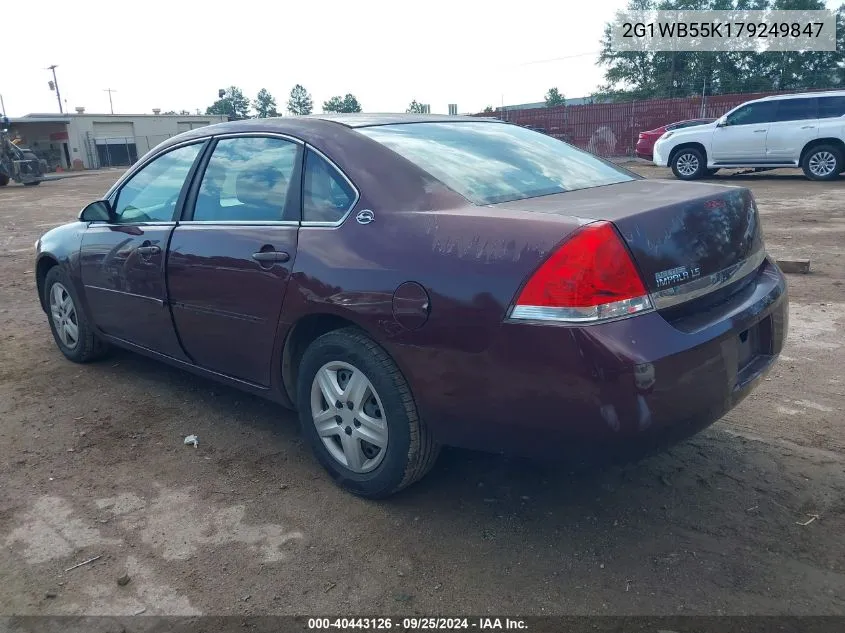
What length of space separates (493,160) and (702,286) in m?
1.12

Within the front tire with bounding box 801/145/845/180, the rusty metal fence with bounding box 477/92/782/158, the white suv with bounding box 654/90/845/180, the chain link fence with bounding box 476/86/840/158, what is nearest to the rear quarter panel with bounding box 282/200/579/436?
the white suv with bounding box 654/90/845/180

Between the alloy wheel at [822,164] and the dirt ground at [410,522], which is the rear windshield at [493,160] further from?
the alloy wheel at [822,164]

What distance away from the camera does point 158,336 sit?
13.0 feet

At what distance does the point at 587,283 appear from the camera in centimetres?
226

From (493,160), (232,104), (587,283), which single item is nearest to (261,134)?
(493,160)

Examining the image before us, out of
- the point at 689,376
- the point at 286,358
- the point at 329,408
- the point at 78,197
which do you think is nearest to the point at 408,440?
the point at 329,408

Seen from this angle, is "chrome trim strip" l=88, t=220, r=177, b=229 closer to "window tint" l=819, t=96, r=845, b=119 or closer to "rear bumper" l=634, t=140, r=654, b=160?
"window tint" l=819, t=96, r=845, b=119

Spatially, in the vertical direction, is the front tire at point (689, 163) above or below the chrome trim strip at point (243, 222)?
below

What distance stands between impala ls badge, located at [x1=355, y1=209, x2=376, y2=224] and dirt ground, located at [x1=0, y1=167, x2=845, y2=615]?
1.17 m

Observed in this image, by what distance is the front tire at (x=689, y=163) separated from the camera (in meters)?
16.2

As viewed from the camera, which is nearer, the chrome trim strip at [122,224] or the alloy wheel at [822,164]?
the chrome trim strip at [122,224]

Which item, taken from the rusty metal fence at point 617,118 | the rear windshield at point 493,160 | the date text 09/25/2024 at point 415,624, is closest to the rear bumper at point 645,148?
the rusty metal fence at point 617,118

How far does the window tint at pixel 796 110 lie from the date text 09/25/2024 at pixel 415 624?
50.5 feet

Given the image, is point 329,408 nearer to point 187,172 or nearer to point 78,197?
point 187,172
